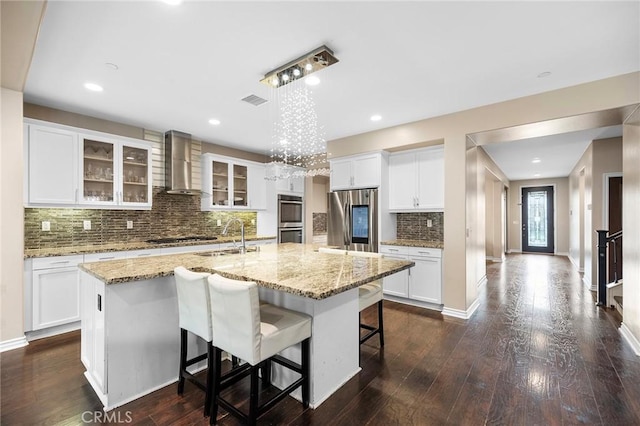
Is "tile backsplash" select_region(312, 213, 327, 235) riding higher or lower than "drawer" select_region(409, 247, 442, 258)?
higher

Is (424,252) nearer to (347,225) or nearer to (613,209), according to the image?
(347,225)

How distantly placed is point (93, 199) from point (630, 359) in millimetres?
5919

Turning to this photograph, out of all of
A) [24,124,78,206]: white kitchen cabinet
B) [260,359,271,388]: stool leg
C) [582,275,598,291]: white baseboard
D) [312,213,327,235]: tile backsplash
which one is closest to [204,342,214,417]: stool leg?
[260,359,271,388]: stool leg

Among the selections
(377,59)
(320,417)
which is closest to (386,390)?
(320,417)

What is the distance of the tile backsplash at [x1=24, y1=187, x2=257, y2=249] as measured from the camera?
11.6 ft

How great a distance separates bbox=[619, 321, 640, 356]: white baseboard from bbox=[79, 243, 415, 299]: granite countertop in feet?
8.02

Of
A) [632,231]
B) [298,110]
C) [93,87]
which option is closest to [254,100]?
[298,110]

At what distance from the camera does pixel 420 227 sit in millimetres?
4727

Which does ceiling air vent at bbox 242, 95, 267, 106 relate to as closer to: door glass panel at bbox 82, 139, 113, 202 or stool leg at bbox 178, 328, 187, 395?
door glass panel at bbox 82, 139, 113, 202

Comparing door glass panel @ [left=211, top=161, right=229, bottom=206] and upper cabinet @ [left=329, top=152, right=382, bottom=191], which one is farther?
door glass panel @ [left=211, top=161, right=229, bottom=206]

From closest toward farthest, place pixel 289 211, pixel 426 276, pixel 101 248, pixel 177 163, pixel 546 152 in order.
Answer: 1. pixel 101 248
2. pixel 426 276
3. pixel 177 163
4. pixel 546 152
5. pixel 289 211

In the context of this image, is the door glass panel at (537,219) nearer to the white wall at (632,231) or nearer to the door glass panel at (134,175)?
the white wall at (632,231)

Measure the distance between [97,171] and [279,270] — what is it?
320 centimetres

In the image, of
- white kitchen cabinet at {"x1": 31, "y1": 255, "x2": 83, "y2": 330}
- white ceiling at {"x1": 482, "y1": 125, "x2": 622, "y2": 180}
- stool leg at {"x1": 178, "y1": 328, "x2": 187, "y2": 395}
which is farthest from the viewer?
white ceiling at {"x1": 482, "y1": 125, "x2": 622, "y2": 180}
